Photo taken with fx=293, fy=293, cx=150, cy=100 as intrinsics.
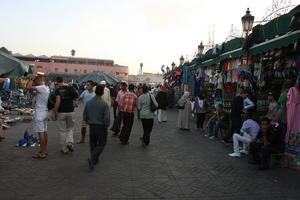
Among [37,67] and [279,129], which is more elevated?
[37,67]

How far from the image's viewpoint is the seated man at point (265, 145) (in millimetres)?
6285

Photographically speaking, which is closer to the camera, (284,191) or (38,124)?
(284,191)

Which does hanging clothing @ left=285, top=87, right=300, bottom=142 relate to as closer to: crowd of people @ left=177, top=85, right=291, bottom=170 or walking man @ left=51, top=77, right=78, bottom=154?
crowd of people @ left=177, top=85, right=291, bottom=170

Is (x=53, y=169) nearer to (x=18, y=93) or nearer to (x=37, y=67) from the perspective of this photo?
(x=18, y=93)

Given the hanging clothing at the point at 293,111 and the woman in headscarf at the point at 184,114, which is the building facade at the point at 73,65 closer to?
the woman in headscarf at the point at 184,114

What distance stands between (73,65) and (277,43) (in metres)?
86.7

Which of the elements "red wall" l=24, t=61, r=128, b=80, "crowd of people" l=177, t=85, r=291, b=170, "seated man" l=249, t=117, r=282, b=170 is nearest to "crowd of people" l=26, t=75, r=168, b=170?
"crowd of people" l=177, t=85, r=291, b=170

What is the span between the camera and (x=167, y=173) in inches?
229

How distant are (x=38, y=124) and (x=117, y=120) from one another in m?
3.67

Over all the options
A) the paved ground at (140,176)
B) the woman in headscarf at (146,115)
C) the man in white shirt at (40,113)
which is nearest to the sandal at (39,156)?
the man in white shirt at (40,113)

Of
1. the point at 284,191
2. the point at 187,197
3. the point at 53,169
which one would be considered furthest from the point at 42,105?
the point at 284,191

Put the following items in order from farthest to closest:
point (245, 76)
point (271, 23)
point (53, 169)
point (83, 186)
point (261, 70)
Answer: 1. point (245, 76)
2. point (261, 70)
3. point (271, 23)
4. point (53, 169)
5. point (83, 186)

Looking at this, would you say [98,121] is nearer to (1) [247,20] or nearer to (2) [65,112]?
(2) [65,112]

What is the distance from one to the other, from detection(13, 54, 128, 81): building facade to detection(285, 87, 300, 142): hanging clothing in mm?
77571
